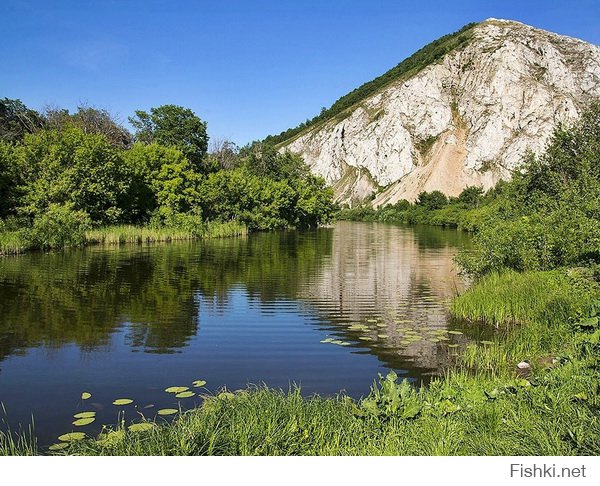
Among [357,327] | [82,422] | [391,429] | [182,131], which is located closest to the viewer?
[391,429]

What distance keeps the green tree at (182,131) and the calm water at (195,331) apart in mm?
42636

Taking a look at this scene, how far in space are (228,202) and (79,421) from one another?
58.3 meters

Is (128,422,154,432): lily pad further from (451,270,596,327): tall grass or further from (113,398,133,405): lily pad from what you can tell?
(451,270,596,327): tall grass

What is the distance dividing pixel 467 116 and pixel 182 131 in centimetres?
11642

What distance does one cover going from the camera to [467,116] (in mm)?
162750

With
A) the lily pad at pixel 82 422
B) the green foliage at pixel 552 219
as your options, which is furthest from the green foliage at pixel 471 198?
the lily pad at pixel 82 422

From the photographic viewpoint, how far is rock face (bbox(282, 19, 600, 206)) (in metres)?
147

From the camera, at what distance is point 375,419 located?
23.4ft

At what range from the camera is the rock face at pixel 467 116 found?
147250mm

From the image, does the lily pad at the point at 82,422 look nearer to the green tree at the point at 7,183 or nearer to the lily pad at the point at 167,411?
the lily pad at the point at 167,411

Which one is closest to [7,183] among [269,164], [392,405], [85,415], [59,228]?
[59,228]

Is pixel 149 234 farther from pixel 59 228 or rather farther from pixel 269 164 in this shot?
pixel 269 164

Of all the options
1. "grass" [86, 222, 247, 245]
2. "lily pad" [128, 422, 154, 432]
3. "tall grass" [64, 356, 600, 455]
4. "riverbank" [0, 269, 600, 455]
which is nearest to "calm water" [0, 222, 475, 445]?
"lily pad" [128, 422, 154, 432]

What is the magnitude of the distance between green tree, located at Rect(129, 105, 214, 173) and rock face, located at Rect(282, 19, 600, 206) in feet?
278
